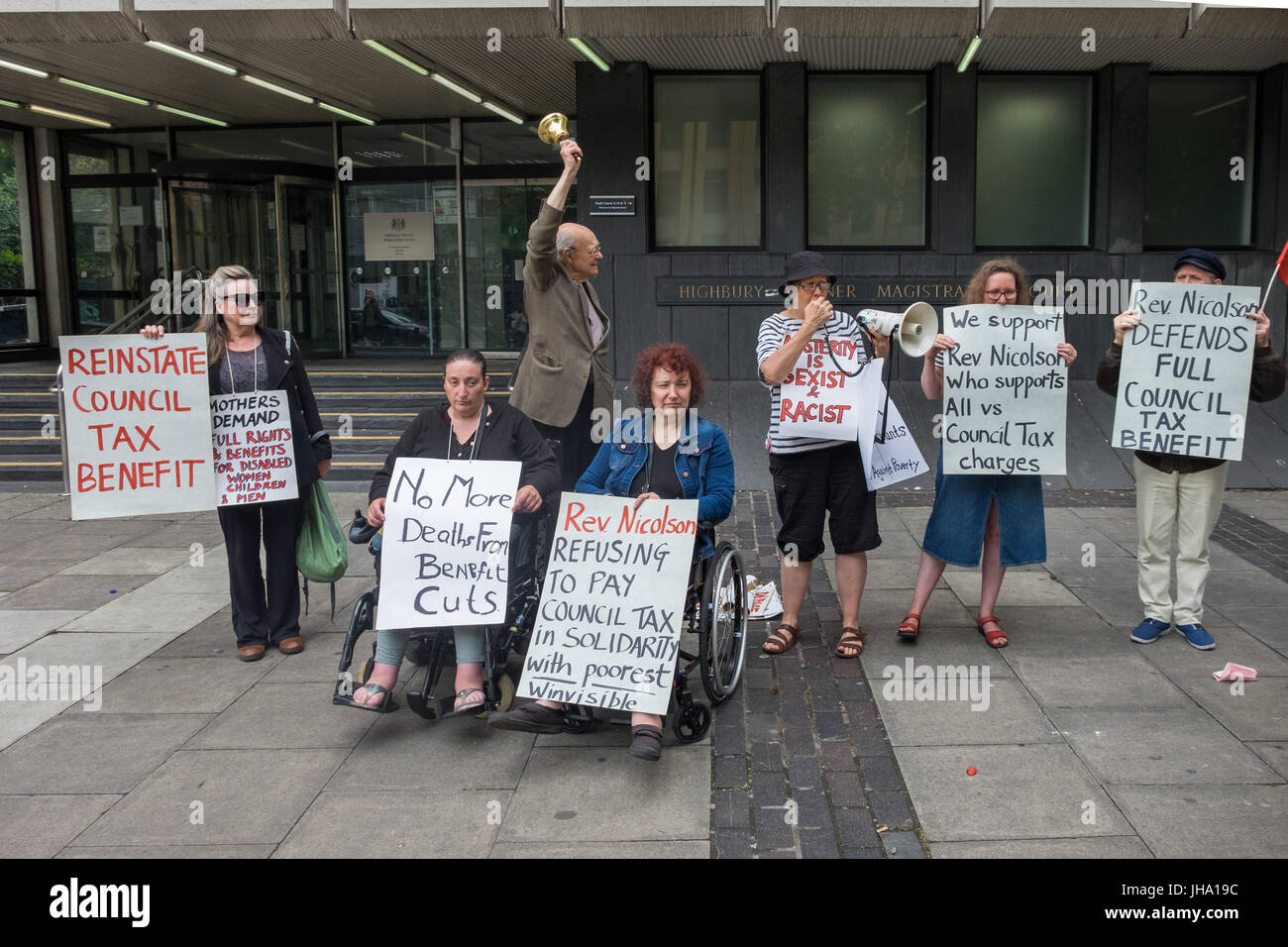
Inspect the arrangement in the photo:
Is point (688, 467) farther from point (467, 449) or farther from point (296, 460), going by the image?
point (296, 460)

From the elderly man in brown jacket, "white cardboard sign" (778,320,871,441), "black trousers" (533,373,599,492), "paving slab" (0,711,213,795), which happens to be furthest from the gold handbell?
"paving slab" (0,711,213,795)

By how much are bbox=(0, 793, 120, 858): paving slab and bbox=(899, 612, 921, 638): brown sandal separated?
142 inches

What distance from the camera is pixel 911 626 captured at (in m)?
5.72

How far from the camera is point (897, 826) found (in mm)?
3855

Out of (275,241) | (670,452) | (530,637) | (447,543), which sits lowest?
(530,637)

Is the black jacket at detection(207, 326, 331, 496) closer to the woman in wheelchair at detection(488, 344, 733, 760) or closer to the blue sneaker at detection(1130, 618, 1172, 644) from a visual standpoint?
the woman in wheelchair at detection(488, 344, 733, 760)

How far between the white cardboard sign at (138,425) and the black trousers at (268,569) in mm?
233

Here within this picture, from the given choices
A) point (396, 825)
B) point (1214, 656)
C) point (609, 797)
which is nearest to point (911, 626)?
point (1214, 656)

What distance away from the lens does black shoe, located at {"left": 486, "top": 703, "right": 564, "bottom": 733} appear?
424 cm

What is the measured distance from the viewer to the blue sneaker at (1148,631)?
18.5 ft

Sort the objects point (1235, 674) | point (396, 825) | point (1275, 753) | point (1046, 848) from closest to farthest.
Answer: point (1046, 848) < point (396, 825) < point (1275, 753) < point (1235, 674)

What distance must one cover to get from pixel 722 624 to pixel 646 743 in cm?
78

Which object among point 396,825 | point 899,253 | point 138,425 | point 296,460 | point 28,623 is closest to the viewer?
point 396,825

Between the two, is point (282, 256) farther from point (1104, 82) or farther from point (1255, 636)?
point (1255, 636)
